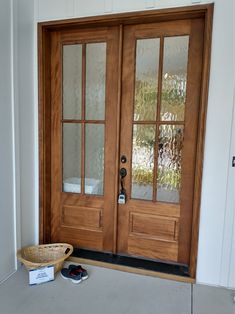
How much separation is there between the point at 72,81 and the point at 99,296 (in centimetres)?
186

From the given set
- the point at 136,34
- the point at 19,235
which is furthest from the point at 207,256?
the point at 136,34

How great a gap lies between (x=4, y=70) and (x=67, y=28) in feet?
2.37

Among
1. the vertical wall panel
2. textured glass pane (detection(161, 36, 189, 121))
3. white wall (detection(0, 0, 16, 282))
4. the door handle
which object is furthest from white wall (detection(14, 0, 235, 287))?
the door handle

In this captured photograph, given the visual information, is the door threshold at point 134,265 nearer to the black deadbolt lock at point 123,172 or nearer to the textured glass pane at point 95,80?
the black deadbolt lock at point 123,172

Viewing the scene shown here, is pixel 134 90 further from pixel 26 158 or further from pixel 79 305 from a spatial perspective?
pixel 79 305

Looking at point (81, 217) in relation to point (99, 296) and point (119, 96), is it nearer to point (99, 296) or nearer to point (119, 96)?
point (99, 296)

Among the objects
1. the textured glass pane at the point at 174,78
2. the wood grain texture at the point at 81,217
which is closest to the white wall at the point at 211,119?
the textured glass pane at the point at 174,78

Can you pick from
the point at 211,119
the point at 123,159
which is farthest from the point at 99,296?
the point at 211,119

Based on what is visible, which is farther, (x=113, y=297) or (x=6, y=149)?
(x=6, y=149)

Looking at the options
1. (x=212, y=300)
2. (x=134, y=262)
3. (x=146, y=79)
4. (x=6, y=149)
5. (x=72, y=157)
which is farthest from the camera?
(x=72, y=157)

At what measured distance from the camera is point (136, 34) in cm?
218

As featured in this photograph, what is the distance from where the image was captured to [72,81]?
239 cm

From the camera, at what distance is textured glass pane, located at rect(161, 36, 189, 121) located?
2098mm

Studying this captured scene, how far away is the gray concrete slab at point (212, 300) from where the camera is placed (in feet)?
5.86
